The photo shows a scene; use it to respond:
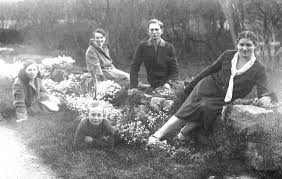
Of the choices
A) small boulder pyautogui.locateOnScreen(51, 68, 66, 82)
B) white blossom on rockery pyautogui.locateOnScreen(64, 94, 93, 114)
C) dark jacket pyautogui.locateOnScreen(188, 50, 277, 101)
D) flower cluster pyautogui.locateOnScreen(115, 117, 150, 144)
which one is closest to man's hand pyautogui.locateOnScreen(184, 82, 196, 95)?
dark jacket pyautogui.locateOnScreen(188, 50, 277, 101)

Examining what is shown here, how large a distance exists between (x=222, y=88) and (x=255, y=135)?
3.00 ft

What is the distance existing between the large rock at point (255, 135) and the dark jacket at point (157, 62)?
88.7 inches

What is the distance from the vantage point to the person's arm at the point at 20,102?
7508 millimetres

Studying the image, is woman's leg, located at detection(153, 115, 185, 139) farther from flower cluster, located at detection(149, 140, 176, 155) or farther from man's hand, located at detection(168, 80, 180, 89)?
man's hand, located at detection(168, 80, 180, 89)

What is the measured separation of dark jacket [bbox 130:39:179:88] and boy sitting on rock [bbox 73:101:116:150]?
1.59 metres

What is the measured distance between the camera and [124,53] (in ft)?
40.7

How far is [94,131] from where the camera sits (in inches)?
234

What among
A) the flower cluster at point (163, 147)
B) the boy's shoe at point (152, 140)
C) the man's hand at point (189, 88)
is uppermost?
the man's hand at point (189, 88)

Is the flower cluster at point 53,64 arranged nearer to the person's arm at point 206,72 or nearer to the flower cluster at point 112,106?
the flower cluster at point 112,106

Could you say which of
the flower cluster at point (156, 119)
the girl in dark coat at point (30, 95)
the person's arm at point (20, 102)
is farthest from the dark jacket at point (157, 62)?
the person's arm at point (20, 102)

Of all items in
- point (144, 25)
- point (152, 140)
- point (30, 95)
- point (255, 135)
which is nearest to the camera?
point (255, 135)

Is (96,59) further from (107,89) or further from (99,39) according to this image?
(107,89)

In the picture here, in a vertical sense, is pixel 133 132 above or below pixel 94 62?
below

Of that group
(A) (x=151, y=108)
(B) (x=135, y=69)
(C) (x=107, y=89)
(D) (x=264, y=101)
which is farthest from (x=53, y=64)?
(D) (x=264, y=101)
